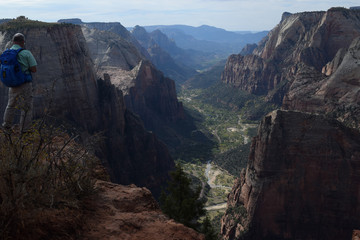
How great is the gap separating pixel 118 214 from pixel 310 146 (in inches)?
1234

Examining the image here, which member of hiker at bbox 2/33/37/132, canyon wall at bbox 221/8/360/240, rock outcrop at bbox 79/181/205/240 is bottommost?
canyon wall at bbox 221/8/360/240

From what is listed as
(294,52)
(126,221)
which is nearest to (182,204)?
(126,221)

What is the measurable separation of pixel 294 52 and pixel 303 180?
10000cm

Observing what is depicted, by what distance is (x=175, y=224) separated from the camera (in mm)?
8508

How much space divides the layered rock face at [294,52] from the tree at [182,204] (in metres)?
48.7

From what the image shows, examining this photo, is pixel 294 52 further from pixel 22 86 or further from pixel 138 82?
pixel 22 86

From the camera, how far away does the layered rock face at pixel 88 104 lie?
154 feet

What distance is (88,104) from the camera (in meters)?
51.1

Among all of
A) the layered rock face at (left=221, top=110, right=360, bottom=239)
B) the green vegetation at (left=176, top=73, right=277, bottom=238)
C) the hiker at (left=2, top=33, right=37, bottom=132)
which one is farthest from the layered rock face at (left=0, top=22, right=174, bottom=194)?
the hiker at (left=2, top=33, right=37, bottom=132)

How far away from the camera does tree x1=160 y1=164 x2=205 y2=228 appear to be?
20.3m

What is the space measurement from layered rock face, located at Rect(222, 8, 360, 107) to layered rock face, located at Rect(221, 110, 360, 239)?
30510 mm

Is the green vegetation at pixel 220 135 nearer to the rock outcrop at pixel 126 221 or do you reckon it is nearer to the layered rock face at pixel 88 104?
the layered rock face at pixel 88 104

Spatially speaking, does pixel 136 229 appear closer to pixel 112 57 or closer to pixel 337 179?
pixel 337 179

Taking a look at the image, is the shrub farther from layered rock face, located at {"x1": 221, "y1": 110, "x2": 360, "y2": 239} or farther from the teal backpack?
layered rock face, located at {"x1": 221, "y1": 110, "x2": 360, "y2": 239}
